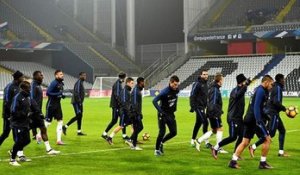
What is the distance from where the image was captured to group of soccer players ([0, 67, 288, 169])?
15.1 metres

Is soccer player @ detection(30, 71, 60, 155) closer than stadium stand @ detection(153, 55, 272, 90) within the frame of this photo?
Yes

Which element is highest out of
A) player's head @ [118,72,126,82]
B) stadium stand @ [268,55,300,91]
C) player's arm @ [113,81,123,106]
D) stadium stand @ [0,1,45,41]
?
stadium stand @ [0,1,45,41]

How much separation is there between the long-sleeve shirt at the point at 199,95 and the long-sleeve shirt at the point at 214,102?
2.77 ft

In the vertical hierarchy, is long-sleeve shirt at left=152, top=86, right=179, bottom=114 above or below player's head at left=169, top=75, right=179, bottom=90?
below

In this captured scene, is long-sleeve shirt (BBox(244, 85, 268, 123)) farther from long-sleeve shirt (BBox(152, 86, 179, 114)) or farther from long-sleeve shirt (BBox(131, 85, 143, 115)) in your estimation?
long-sleeve shirt (BBox(131, 85, 143, 115))

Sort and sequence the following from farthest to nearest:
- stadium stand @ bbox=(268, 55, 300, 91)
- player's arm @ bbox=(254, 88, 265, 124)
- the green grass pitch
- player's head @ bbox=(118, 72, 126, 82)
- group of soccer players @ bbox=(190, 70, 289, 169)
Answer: stadium stand @ bbox=(268, 55, 300, 91) → player's head @ bbox=(118, 72, 126, 82) → the green grass pitch → group of soccer players @ bbox=(190, 70, 289, 169) → player's arm @ bbox=(254, 88, 265, 124)

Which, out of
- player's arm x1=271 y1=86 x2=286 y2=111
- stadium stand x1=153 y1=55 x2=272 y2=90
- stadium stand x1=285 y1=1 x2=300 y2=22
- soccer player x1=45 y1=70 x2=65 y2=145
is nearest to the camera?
player's arm x1=271 y1=86 x2=286 y2=111

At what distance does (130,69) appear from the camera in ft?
235

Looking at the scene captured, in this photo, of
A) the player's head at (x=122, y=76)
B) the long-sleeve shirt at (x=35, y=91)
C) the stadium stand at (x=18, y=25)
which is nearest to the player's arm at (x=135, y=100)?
the player's head at (x=122, y=76)

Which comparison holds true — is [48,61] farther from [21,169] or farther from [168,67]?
[21,169]

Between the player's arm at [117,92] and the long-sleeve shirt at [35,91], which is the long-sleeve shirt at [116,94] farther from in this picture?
the long-sleeve shirt at [35,91]

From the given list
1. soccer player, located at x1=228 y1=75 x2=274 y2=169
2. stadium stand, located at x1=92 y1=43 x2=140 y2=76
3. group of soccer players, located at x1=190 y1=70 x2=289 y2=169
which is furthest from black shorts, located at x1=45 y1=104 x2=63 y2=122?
stadium stand, located at x1=92 y1=43 x2=140 y2=76

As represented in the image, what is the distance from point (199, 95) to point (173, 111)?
192cm

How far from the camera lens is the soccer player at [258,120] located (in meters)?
14.6
